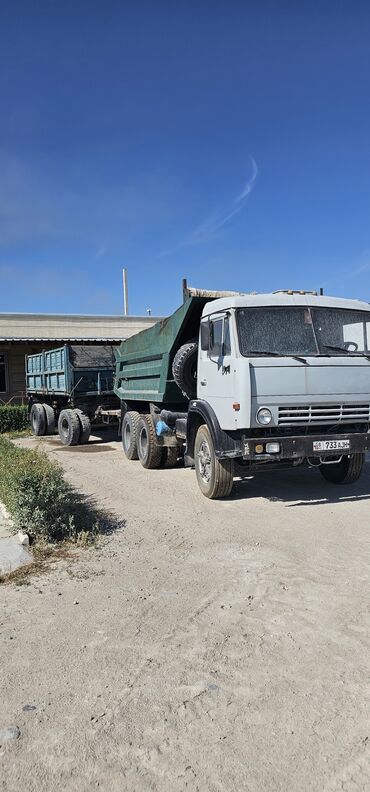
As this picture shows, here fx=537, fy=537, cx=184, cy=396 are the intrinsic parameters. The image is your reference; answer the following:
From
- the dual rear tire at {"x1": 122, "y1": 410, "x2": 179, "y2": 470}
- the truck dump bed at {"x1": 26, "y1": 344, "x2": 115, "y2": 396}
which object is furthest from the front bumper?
the truck dump bed at {"x1": 26, "y1": 344, "x2": 115, "y2": 396}

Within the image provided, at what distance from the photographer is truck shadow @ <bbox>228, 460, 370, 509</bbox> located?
715 cm

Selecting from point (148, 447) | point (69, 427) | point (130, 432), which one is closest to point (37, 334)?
point (69, 427)

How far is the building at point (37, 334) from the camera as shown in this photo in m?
22.0

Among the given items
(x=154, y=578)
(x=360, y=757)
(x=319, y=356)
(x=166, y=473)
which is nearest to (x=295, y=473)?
(x=166, y=473)

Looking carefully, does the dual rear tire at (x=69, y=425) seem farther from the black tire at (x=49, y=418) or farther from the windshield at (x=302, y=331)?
the windshield at (x=302, y=331)

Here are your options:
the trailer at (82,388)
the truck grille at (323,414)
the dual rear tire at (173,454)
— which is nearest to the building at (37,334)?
the trailer at (82,388)

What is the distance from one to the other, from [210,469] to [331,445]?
160cm

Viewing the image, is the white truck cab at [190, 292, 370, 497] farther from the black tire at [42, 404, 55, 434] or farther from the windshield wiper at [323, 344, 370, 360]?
the black tire at [42, 404, 55, 434]

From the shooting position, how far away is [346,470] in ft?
25.5

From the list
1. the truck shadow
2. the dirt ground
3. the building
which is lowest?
the dirt ground

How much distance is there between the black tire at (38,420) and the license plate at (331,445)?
11014 millimetres

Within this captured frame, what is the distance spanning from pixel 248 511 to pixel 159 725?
410 cm

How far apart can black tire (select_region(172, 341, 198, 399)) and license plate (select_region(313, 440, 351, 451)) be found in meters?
2.44

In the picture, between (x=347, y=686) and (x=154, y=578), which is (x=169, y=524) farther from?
(x=347, y=686)
